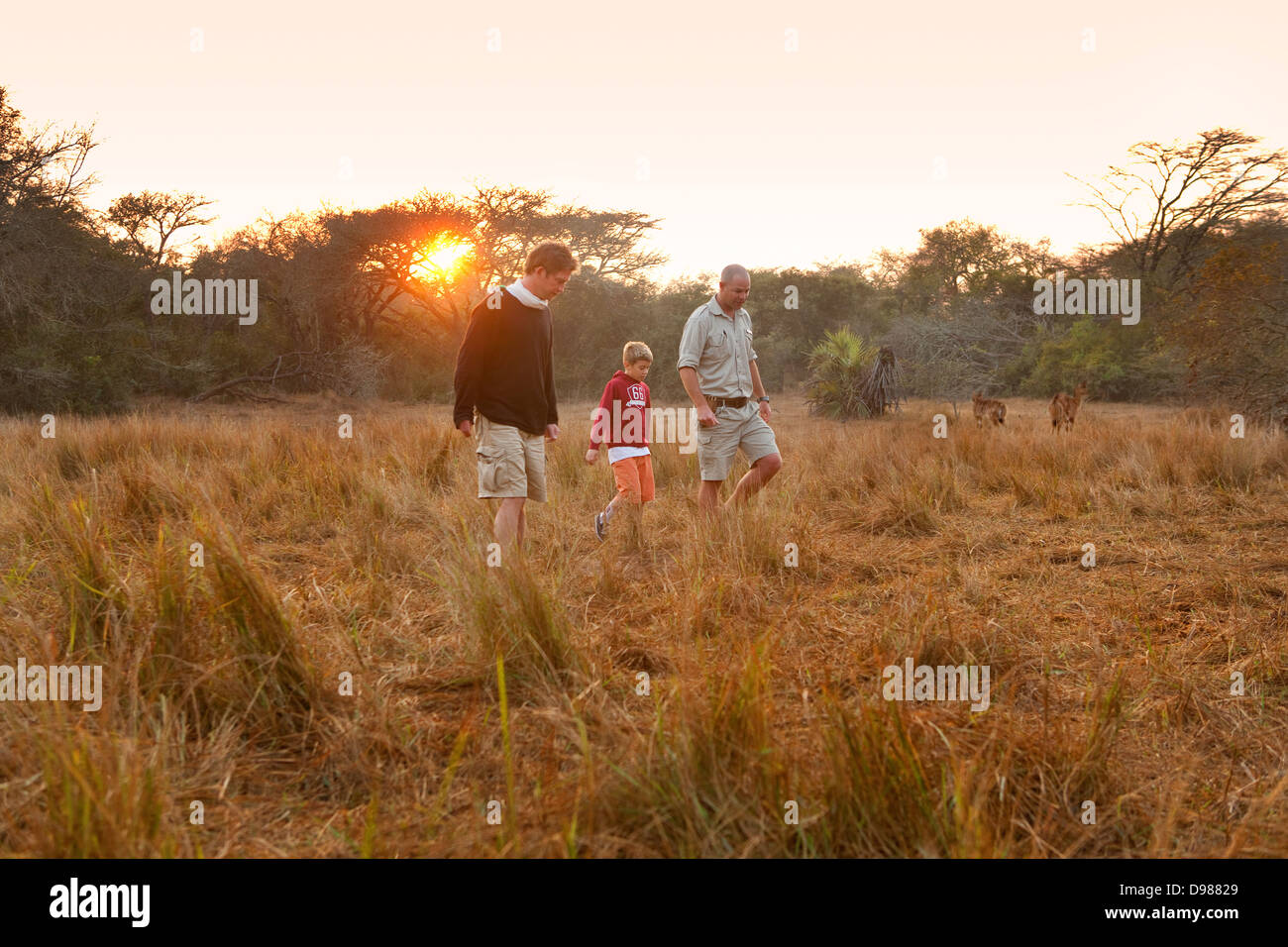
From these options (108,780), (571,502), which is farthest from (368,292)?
(108,780)

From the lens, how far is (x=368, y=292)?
70.2ft

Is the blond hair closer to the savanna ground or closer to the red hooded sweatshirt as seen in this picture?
the red hooded sweatshirt

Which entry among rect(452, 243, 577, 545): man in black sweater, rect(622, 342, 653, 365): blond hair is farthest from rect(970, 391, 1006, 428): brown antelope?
rect(452, 243, 577, 545): man in black sweater

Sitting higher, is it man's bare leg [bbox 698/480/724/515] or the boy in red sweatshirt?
the boy in red sweatshirt

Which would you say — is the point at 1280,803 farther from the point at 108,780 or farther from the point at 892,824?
the point at 108,780

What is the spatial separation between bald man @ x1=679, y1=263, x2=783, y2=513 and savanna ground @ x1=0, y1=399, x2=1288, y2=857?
45 centimetres

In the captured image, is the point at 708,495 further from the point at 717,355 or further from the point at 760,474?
the point at 717,355
